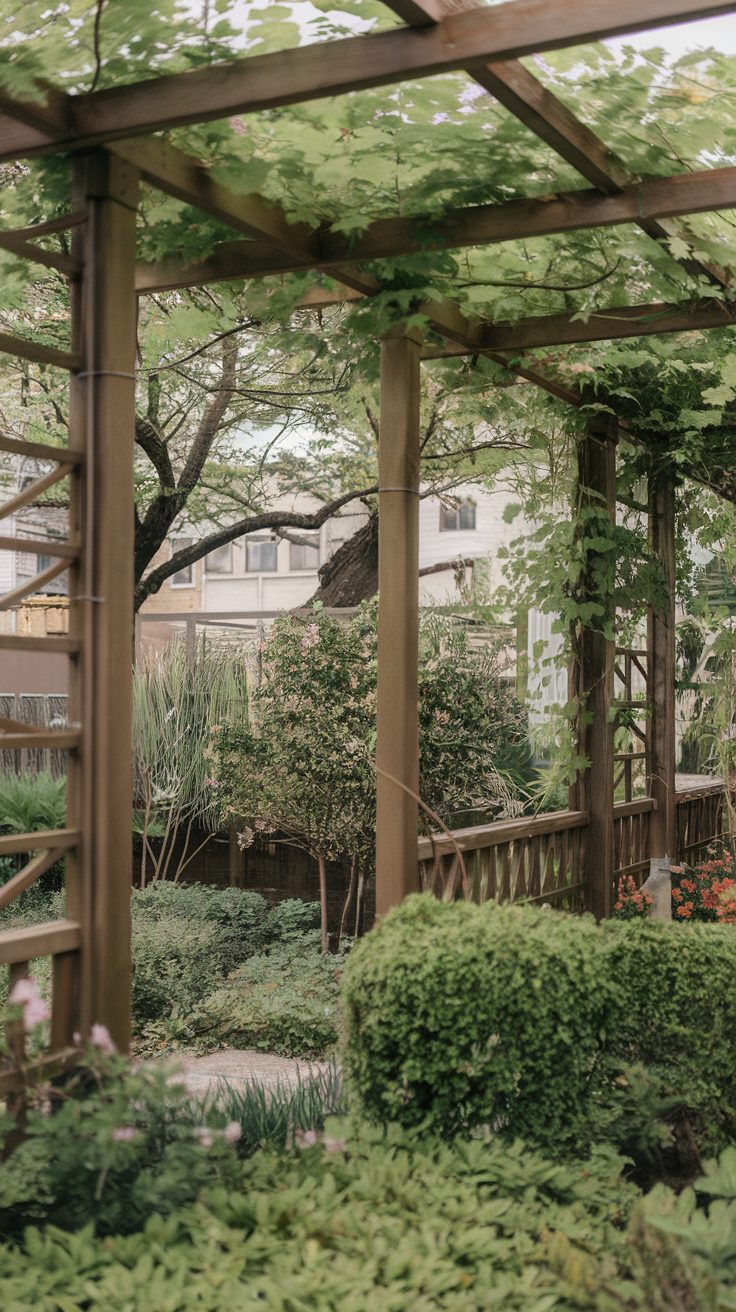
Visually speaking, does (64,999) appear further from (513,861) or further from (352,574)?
(352,574)

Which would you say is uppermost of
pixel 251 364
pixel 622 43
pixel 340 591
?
pixel 251 364

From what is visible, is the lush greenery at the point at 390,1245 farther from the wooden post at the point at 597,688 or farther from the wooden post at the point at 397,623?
the wooden post at the point at 597,688

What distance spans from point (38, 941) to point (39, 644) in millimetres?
708

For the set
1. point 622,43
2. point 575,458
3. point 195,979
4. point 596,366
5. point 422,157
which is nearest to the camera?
point 622,43

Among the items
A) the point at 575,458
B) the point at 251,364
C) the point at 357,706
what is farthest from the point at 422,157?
the point at 251,364

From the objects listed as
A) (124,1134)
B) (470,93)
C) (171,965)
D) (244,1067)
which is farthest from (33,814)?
(470,93)

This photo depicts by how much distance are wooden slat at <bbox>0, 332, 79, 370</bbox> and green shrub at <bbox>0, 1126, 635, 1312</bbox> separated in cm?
197

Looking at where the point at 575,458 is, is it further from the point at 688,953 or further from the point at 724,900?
the point at 688,953

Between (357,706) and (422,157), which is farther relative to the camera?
(357,706)

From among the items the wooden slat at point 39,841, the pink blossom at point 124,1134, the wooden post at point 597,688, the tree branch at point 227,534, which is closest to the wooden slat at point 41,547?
the wooden slat at point 39,841

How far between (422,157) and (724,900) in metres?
4.24

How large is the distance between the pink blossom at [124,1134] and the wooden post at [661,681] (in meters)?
5.01

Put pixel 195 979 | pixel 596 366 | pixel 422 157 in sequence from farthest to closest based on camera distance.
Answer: pixel 195 979
pixel 596 366
pixel 422 157

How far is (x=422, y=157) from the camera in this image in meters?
3.74
